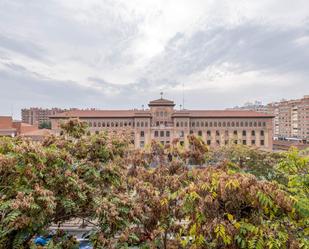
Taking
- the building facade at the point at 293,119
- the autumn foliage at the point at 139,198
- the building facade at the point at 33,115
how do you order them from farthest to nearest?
the building facade at the point at 33,115 → the building facade at the point at 293,119 → the autumn foliage at the point at 139,198

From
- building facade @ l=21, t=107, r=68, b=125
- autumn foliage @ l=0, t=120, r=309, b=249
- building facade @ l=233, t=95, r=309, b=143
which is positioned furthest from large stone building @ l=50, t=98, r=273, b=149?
building facade @ l=21, t=107, r=68, b=125

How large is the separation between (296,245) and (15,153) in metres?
6.35

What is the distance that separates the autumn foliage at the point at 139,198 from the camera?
5406 millimetres

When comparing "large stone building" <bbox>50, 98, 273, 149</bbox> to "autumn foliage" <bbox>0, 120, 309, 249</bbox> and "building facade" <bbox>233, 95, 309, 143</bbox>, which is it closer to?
"building facade" <bbox>233, 95, 309, 143</bbox>

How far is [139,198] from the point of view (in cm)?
786

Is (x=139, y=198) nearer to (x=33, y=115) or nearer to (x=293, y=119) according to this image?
(x=293, y=119)

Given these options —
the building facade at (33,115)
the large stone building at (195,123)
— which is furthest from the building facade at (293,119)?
the building facade at (33,115)

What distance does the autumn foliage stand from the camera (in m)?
5.41

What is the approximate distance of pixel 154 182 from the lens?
9.14 metres

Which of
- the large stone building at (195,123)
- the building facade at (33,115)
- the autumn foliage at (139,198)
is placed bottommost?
the autumn foliage at (139,198)

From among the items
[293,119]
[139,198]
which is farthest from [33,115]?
[139,198]

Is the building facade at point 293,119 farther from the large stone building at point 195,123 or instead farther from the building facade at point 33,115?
the building facade at point 33,115

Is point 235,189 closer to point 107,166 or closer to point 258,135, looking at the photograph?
point 107,166

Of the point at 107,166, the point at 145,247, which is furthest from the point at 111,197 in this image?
the point at 145,247
